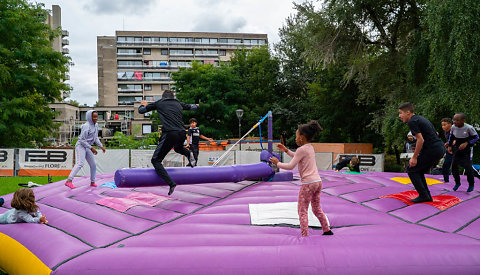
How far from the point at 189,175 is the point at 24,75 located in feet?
55.1

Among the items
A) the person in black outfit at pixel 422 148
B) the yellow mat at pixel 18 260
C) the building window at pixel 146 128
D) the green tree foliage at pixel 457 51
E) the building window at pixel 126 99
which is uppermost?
the building window at pixel 126 99

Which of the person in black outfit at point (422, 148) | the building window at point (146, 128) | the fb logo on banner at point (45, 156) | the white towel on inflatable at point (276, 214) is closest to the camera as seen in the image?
the white towel on inflatable at point (276, 214)

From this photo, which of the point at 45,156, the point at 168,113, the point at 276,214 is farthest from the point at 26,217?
the point at 45,156

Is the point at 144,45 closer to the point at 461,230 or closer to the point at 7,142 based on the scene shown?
the point at 7,142

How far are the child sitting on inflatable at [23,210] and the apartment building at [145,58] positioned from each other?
50149 millimetres

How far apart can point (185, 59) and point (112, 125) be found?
17615 millimetres

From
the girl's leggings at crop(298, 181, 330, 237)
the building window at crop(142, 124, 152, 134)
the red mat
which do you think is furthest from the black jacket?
the building window at crop(142, 124, 152, 134)

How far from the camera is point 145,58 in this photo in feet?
182

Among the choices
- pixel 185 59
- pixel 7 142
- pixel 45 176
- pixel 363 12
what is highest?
pixel 185 59

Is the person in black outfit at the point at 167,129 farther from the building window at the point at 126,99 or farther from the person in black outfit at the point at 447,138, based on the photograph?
the building window at the point at 126,99

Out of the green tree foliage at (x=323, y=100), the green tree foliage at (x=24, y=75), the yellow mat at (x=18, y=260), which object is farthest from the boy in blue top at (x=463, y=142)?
the green tree foliage at (x=24, y=75)

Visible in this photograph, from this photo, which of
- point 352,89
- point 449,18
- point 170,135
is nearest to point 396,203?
point 170,135

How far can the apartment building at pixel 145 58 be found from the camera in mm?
54406

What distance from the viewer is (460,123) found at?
210 inches
